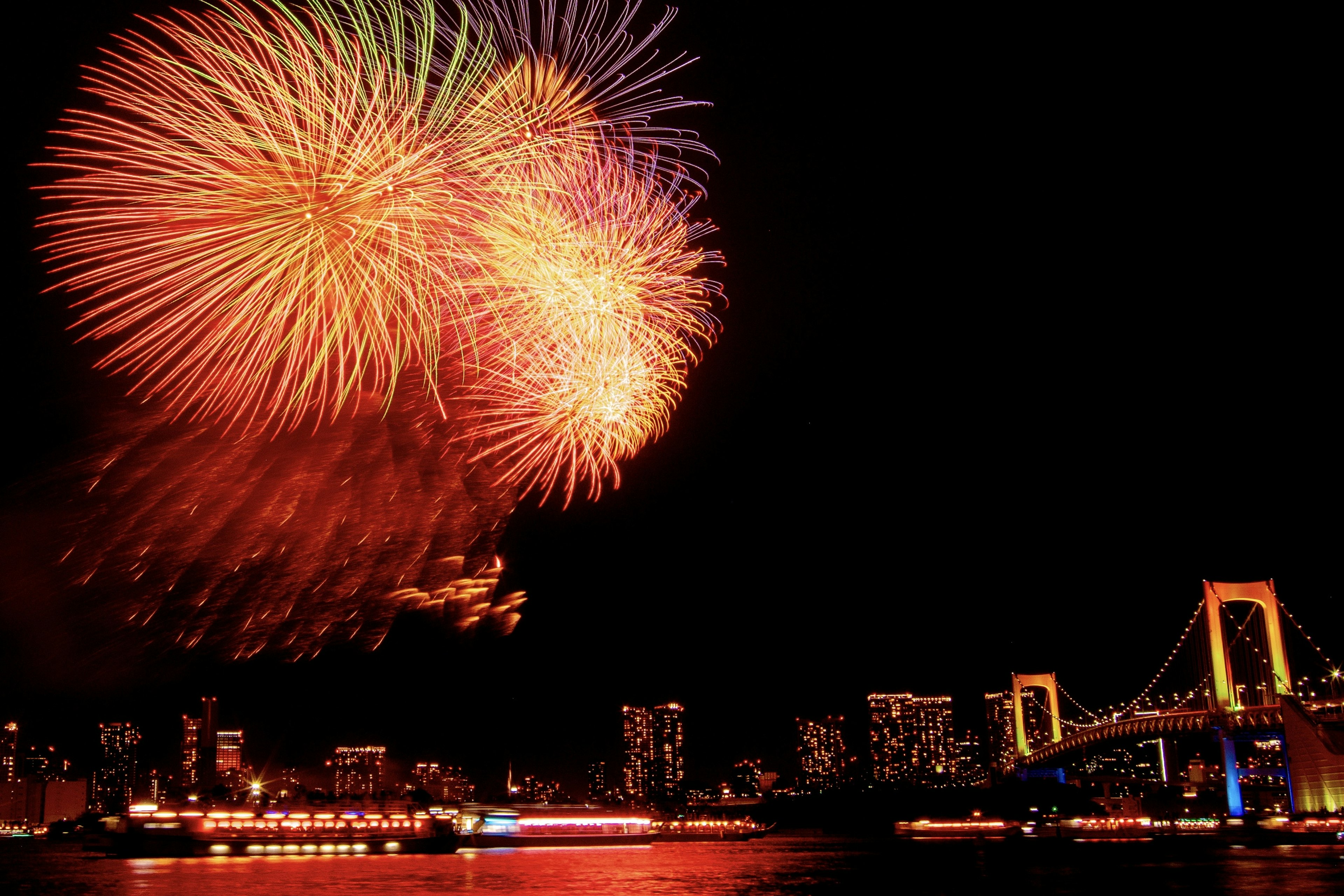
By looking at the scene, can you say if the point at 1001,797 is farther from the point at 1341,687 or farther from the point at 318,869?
the point at 318,869

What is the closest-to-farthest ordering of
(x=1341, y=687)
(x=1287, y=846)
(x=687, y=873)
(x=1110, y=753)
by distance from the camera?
(x=687, y=873) < (x=1287, y=846) < (x=1341, y=687) < (x=1110, y=753)

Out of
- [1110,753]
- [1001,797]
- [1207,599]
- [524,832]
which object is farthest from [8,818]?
[1207,599]

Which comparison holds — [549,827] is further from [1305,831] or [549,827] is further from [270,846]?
[1305,831]

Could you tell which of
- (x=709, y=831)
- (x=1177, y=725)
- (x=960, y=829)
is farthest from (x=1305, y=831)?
(x=709, y=831)

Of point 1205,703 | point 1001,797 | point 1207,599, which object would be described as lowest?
point 1001,797

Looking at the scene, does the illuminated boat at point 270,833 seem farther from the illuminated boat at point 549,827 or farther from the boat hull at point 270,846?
the illuminated boat at point 549,827

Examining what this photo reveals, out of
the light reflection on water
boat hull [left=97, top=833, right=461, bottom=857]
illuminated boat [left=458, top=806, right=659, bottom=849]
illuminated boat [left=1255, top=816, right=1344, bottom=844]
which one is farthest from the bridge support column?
boat hull [left=97, top=833, right=461, bottom=857]
